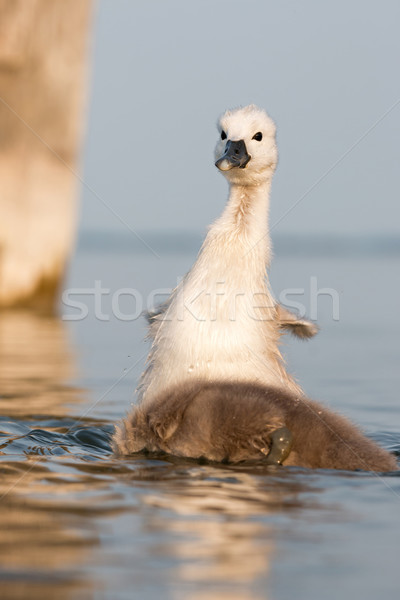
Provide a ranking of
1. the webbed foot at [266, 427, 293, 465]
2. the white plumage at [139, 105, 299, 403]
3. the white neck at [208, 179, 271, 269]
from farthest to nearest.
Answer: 1. the white neck at [208, 179, 271, 269]
2. the white plumage at [139, 105, 299, 403]
3. the webbed foot at [266, 427, 293, 465]

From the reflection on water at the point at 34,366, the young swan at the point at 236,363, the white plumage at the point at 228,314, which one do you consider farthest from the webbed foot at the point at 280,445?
the reflection on water at the point at 34,366

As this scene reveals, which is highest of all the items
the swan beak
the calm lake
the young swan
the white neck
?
the swan beak

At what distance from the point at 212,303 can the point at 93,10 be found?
8.65 metres

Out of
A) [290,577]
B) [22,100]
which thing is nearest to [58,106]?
[22,100]

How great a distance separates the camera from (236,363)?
554cm

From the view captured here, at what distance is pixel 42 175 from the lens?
1256 cm

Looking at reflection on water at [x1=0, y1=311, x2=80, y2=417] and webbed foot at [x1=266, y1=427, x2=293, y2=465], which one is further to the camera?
reflection on water at [x1=0, y1=311, x2=80, y2=417]

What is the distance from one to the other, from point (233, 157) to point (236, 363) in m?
1.32

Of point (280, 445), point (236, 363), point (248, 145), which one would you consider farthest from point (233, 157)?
point (280, 445)

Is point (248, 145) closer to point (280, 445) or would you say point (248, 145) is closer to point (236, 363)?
point (236, 363)

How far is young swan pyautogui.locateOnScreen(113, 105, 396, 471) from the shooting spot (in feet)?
16.4

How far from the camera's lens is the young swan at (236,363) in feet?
16.4

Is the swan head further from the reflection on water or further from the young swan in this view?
the reflection on water

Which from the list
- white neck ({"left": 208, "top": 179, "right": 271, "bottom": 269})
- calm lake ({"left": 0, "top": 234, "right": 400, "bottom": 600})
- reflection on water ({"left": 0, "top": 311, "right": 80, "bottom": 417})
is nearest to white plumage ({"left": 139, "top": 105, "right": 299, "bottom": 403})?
white neck ({"left": 208, "top": 179, "right": 271, "bottom": 269})
